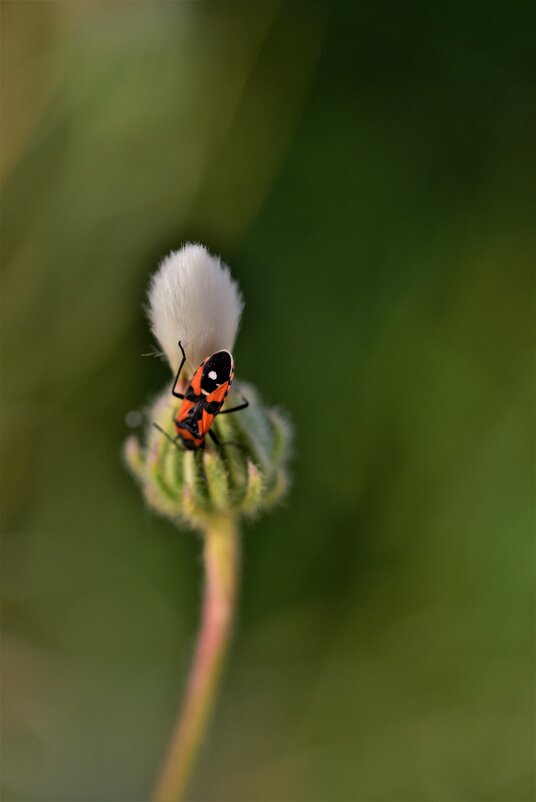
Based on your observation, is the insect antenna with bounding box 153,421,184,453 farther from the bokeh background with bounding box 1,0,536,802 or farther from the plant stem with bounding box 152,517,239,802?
the bokeh background with bounding box 1,0,536,802

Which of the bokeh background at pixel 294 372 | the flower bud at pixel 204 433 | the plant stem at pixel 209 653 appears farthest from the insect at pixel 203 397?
the bokeh background at pixel 294 372

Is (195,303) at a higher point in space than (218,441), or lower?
higher

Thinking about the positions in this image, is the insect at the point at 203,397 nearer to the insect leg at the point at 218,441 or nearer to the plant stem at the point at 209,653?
the insect leg at the point at 218,441

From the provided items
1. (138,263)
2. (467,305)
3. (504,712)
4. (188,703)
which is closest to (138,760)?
(188,703)

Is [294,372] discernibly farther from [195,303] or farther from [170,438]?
[195,303]

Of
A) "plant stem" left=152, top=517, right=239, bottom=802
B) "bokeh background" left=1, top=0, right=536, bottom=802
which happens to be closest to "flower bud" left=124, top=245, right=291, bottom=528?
"plant stem" left=152, top=517, right=239, bottom=802

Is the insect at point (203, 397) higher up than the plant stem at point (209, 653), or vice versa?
the insect at point (203, 397)

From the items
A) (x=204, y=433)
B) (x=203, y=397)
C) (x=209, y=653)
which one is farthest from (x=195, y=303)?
(x=209, y=653)
